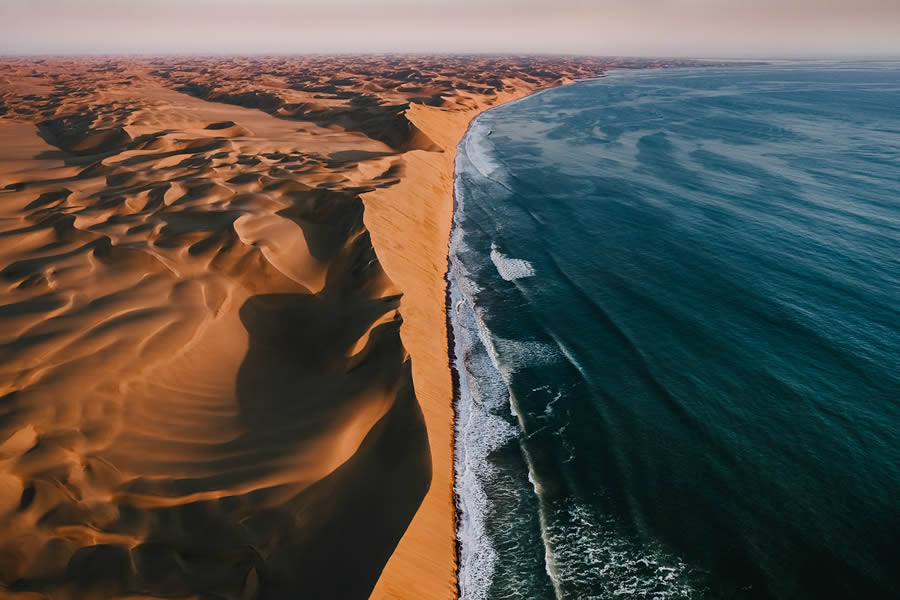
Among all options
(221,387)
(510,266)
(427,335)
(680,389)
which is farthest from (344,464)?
(510,266)

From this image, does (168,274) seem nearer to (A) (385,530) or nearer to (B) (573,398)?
→ (A) (385,530)

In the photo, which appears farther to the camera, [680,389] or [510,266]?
[510,266]

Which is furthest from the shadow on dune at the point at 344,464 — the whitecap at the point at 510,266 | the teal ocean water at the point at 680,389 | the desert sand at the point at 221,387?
the whitecap at the point at 510,266

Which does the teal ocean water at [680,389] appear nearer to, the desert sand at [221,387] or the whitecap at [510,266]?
the whitecap at [510,266]

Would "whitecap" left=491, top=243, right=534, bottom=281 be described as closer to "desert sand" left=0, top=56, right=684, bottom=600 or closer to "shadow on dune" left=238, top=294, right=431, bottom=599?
"desert sand" left=0, top=56, right=684, bottom=600

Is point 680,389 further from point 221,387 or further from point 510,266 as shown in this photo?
point 221,387

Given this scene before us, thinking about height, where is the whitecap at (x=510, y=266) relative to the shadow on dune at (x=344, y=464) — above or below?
above

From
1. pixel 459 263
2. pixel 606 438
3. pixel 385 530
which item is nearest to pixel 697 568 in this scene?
pixel 606 438

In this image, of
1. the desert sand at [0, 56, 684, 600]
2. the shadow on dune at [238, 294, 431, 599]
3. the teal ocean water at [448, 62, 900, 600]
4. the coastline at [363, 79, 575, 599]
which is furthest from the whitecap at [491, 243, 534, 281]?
the shadow on dune at [238, 294, 431, 599]
